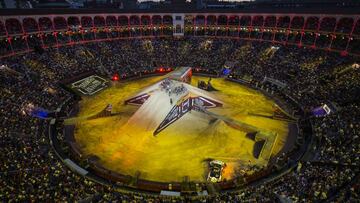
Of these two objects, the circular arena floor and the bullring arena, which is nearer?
the bullring arena

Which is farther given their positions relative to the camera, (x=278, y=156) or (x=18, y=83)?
(x=18, y=83)

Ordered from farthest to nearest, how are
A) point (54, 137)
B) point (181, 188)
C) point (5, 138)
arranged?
point (54, 137), point (5, 138), point (181, 188)

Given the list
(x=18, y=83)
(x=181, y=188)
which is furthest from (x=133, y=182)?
(x=18, y=83)

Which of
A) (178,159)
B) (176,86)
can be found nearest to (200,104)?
(176,86)

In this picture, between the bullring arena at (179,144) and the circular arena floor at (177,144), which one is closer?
the bullring arena at (179,144)

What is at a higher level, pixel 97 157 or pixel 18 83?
pixel 18 83

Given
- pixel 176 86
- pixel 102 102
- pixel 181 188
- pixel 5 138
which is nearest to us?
pixel 181 188

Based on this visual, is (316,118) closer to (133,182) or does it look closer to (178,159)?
(178,159)

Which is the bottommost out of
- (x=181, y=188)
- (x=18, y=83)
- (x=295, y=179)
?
(x=181, y=188)
